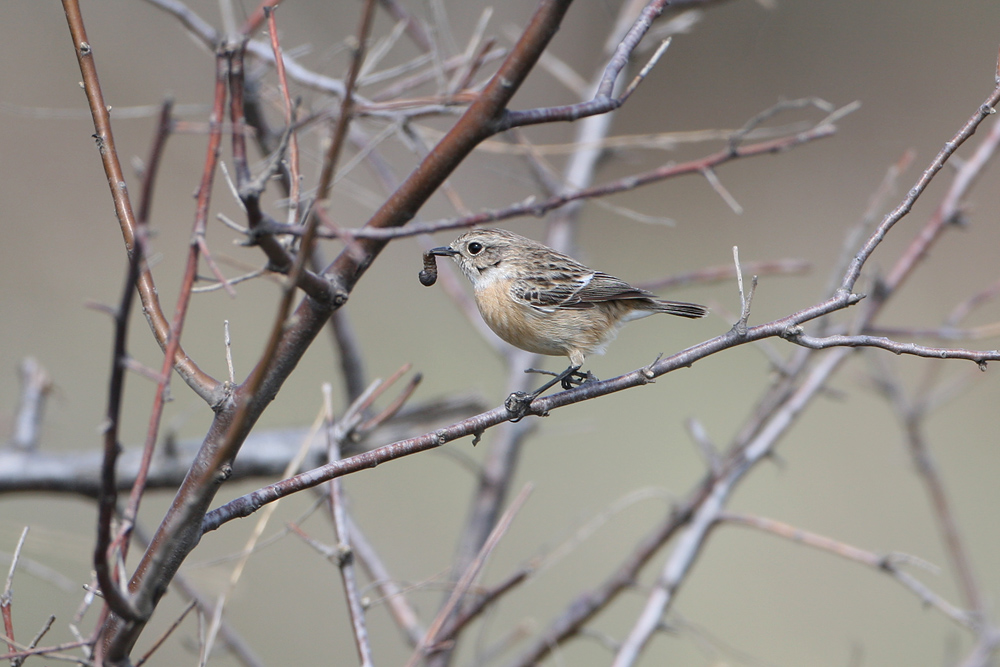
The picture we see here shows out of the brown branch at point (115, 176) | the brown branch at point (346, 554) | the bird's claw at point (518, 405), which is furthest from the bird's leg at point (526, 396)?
the brown branch at point (115, 176)

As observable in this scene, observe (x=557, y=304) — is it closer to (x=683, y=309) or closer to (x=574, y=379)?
(x=574, y=379)

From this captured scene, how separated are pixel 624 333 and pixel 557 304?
5724 mm

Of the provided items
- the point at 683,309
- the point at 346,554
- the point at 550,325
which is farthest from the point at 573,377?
the point at 346,554

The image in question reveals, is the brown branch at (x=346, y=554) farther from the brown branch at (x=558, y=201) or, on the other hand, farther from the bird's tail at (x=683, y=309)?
the bird's tail at (x=683, y=309)

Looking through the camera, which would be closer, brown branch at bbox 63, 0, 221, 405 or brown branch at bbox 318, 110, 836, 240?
brown branch at bbox 318, 110, 836, 240

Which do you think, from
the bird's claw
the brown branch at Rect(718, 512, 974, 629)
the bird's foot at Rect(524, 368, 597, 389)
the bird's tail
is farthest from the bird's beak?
the brown branch at Rect(718, 512, 974, 629)

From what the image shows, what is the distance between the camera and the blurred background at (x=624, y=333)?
217 inches

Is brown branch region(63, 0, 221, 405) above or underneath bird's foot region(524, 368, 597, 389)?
underneath

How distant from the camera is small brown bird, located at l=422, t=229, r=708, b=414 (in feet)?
7.13

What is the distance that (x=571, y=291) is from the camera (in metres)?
2.25

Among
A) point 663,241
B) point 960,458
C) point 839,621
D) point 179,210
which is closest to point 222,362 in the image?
point 179,210

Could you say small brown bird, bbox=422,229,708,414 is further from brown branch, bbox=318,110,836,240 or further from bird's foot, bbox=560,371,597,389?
brown branch, bbox=318,110,836,240

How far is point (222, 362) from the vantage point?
6.47 m

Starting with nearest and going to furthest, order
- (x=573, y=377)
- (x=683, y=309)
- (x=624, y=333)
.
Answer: (x=683, y=309)
(x=573, y=377)
(x=624, y=333)
